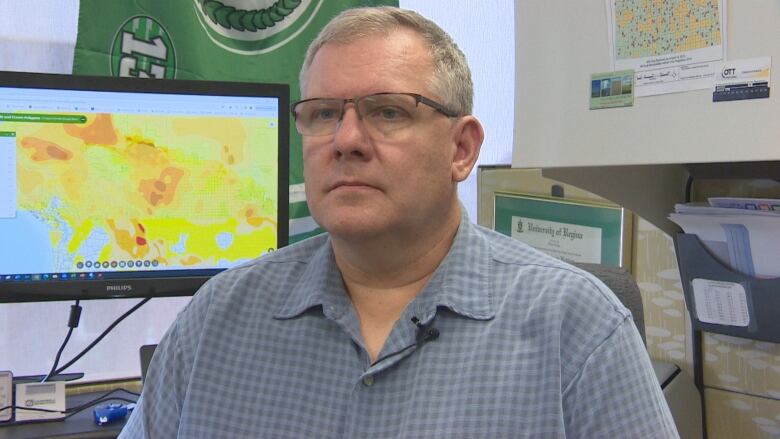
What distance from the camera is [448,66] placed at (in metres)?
1.00

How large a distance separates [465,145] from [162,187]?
61 centimetres

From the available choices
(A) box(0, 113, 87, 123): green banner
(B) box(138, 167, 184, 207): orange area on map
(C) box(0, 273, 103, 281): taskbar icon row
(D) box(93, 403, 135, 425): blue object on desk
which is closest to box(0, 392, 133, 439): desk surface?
(D) box(93, 403, 135, 425): blue object on desk

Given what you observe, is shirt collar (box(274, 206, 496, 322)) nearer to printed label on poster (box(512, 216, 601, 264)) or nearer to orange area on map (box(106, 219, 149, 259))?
orange area on map (box(106, 219, 149, 259))

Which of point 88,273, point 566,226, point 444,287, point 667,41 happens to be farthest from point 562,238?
point 88,273

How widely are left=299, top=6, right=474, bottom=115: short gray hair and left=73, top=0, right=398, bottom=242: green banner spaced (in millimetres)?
680

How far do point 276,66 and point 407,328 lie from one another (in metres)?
1.00

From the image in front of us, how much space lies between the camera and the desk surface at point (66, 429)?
1134mm

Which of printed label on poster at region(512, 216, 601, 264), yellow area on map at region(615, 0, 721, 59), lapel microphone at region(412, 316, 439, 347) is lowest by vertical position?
lapel microphone at region(412, 316, 439, 347)

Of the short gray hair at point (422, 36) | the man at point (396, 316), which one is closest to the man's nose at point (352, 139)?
the man at point (396, 316)

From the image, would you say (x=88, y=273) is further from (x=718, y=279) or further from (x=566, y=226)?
(x=718, y=279)

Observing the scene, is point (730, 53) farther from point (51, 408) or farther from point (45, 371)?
point (45, 371)

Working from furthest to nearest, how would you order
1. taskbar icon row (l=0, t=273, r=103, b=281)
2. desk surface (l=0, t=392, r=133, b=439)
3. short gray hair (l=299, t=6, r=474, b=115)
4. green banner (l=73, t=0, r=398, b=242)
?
green banner (l=73, t=0, r=398, b=242) < taskbar icon row (l=0, t=273, r=103, b=281) < desk surface (l=0, t=392, r=133, b=439) < short gray hair (l=299, t=6, r=474, b=115)

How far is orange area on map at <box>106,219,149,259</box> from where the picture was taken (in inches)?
50.7

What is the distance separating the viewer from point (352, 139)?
91cm
